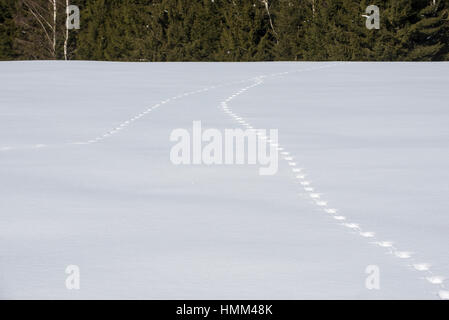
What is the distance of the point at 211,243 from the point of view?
9.05 metres

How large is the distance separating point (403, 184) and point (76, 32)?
237 feet

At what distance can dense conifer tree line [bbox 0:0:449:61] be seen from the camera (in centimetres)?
6850

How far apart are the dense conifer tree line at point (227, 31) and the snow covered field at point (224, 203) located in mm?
45843

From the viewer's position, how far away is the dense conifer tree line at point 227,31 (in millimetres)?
68500

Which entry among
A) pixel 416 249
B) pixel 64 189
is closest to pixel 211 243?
pixel 416 249

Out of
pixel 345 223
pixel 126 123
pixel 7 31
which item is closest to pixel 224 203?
pixel 345 223

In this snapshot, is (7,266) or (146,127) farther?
(146,127)

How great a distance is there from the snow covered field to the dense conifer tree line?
1805 inches

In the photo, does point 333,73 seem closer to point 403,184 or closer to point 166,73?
point 166,73

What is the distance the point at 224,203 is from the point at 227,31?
6355cm

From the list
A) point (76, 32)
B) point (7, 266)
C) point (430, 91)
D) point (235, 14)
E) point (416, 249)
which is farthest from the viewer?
point (76, 32)

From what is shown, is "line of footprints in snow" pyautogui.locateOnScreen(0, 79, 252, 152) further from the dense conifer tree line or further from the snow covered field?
the dense conifer tree line

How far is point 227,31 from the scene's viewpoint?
74.1 meters

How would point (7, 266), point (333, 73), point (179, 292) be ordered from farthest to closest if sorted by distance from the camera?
1. point (333, 73)
2. point (7, 266)
3. point (179, 292)
